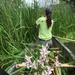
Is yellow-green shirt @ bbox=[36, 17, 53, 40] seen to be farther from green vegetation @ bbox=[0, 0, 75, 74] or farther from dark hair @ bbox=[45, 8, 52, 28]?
green vegetation @ bbox=[0, 0, 75, 74]

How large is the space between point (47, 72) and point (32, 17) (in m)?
5.08

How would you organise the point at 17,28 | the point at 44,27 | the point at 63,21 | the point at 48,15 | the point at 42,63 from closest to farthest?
the point at 42,63 < the point at 48,15 < the point at 44,27 < the point at 17,28 < the point at 63,21

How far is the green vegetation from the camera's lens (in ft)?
22.2

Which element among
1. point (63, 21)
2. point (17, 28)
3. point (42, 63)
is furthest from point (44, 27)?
point (42, 63)

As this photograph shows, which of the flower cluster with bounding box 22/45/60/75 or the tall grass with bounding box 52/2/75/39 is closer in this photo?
the flower cluster with bounding box 22/45/60/75

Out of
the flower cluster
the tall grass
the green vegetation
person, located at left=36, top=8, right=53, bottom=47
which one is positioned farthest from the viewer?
the tall grass

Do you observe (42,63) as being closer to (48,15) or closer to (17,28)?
(48,15)

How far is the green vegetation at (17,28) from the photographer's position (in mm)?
6773

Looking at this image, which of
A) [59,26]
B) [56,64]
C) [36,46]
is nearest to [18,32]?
[36,46]

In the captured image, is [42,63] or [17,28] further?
[17,28]

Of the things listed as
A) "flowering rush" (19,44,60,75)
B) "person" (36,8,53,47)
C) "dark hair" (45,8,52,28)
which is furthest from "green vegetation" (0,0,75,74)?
"flowering rush" (19,44,60,75)

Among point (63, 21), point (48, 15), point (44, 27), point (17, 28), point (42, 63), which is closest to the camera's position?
point (42, 63)

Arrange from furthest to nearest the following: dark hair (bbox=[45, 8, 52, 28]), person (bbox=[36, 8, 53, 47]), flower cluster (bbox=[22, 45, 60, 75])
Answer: person (bbox=[36, 8, 53, 47]) < dark hair (bbox=[45, 8, 52, 28]) < flower cluster (bbox=[22, 45, 60, 75])

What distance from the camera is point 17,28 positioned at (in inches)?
332
